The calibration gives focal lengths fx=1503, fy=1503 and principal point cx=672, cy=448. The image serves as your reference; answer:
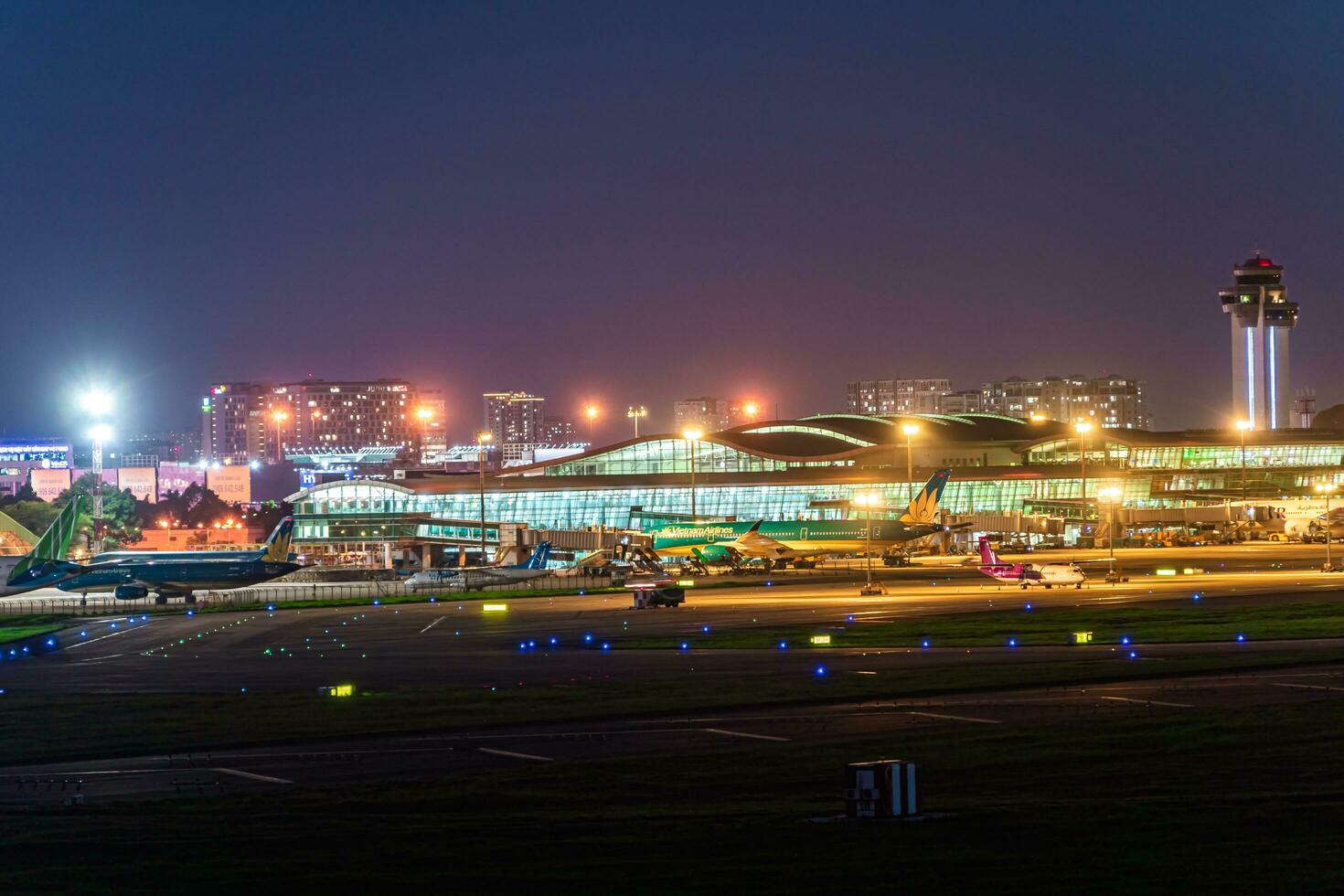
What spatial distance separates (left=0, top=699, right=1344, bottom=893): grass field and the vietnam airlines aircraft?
8183 centimetres

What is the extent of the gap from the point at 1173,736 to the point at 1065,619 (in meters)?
28.8

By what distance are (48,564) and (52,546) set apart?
4.78 ft

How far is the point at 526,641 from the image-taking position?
55.0m

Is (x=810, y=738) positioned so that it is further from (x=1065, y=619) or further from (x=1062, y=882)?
(x=1065, y=619)

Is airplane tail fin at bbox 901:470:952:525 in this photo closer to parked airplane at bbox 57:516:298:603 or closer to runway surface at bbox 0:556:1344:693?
runway surface at bbox 0:556:1344:693

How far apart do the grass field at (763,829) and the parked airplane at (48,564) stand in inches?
2629

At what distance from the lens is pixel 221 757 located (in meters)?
29.7

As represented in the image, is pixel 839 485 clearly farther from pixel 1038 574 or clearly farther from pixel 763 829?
pixel 763 829

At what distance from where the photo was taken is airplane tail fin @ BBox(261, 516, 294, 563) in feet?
300

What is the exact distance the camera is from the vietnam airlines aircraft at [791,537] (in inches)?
4373

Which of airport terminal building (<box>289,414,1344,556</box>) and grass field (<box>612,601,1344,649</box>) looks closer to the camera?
grass field (<box>612,601,1344,649</box>)

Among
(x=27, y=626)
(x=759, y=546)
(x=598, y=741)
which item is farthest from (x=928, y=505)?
(x=598, y=741)

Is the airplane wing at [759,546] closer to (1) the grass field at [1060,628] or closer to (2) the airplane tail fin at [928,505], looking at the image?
(2) the airplane tail fin at [928,505]

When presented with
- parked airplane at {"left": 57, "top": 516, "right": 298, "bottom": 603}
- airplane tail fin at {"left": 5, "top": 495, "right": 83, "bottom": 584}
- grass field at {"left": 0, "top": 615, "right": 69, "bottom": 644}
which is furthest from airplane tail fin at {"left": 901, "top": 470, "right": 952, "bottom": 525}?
grass field at {"left": 0, "top": 615, "right": 69, "bottom": 644}
